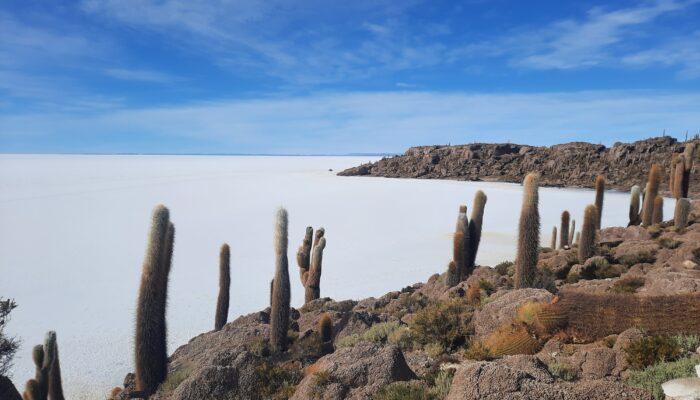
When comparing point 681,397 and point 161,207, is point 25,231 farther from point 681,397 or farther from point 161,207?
point 681,397

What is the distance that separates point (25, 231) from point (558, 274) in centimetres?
3169

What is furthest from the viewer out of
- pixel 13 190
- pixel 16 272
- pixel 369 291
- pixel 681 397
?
pixel 13 190

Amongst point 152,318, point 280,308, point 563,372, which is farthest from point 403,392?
point 280,308

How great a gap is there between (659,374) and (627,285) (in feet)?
20.4

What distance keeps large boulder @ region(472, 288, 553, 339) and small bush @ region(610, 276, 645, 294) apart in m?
2.72

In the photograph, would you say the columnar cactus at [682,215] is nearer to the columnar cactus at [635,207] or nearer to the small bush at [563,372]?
the columnar cactus at [635,207]

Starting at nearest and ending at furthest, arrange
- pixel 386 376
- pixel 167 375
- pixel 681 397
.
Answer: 1. pixel 681 397
2. pixel 386 376
3. pixel 167 375

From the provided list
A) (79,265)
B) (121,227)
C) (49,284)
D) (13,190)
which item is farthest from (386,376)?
(13,190)

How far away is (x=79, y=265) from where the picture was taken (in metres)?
23.4

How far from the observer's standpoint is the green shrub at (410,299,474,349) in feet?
27.8

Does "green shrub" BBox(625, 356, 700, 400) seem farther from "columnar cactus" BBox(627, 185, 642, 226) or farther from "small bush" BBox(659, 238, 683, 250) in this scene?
"columnar cactus" BBox(627, 185, 642, 226)

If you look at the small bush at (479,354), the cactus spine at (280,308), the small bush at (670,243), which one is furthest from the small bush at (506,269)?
the small bush at (479,354)

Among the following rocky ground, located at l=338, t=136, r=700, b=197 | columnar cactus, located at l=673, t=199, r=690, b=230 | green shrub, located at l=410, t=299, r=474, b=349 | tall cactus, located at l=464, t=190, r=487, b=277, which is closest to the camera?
green shrub, located at l=410, t=299, r=474, b=349

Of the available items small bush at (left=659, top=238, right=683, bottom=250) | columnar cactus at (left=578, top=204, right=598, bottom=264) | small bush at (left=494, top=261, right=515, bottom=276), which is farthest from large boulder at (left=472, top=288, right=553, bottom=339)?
small bush at (left=659, top=238, right=683, bottom=250)
